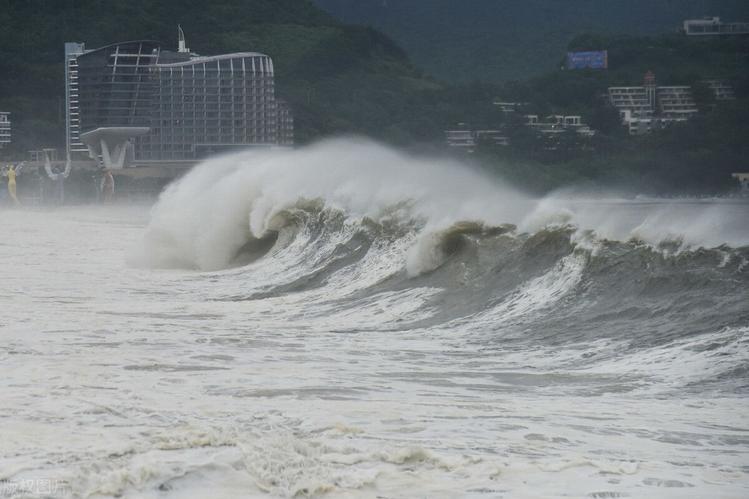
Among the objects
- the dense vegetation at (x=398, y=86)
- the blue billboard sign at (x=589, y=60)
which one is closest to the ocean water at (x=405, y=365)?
the dense vegetation at (x=398, y=86)

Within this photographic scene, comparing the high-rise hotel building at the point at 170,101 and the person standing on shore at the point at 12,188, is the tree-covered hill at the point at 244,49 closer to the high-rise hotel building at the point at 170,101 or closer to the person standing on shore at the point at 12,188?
the high-rise hotel building at the point at 170,101

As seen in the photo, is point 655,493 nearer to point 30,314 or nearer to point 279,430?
point 279,430

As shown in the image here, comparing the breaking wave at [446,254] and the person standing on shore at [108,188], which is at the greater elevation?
the breaking wave at [446,254]

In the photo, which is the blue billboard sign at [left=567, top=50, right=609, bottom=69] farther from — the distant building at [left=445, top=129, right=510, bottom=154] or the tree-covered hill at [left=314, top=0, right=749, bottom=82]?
the distant building at [left=445, top=129, right=510, bottom=154]

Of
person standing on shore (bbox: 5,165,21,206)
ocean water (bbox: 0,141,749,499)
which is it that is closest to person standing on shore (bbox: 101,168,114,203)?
person standing on shore (bbox: 5,165,21,206)

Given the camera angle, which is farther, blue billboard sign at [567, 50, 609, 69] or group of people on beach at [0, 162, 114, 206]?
blue billboard sign at [567, 50, 609, 69]

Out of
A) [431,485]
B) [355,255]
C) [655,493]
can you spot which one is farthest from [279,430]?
[355,255]
